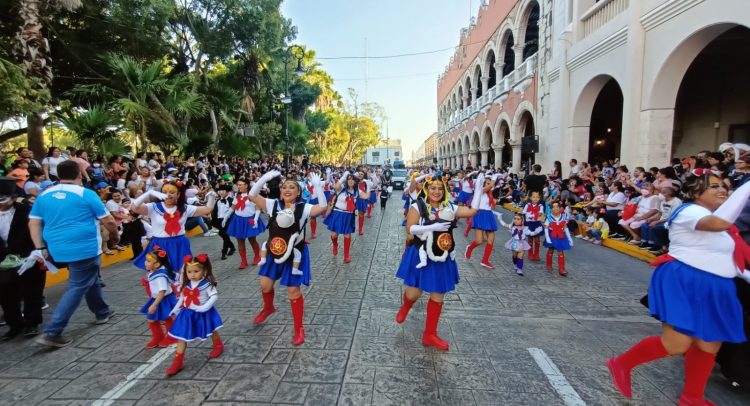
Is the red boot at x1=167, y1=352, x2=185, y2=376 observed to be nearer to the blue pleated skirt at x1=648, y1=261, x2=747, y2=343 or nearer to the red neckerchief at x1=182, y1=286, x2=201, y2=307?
the red neckerchief at x1=182, y1=286, x2=201, y2=307

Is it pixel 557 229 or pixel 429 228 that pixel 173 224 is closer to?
pixel 429 228

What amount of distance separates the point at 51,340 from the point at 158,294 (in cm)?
130

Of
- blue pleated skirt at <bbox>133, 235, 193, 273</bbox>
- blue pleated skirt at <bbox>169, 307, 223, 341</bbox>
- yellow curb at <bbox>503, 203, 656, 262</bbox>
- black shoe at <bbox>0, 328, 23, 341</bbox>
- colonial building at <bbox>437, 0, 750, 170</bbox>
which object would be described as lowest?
yellow curb at <bbox>503, 203, 656, 262</bbox>

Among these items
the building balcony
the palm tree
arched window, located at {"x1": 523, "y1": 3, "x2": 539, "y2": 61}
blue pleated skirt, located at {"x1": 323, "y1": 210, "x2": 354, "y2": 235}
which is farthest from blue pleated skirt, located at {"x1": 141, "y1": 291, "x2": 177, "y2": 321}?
arched window, located at {"x1": 523, "y1": 3, "x2": 539, "y2": 61}

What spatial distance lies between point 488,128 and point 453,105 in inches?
660

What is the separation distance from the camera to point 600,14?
43.2ft

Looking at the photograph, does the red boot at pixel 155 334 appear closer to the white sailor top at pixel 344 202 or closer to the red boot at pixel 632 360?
the red boot at pixel 632 360

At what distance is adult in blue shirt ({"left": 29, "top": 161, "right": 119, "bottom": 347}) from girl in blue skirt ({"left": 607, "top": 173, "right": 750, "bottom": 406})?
525cm

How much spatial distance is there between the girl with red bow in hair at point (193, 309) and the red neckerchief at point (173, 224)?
3.84ft

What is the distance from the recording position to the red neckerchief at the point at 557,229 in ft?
22.5

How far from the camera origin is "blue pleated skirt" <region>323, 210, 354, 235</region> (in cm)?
838

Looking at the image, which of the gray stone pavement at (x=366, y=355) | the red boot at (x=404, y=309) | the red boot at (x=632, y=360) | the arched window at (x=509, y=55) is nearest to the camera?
the red boot at (x=632, y=360)

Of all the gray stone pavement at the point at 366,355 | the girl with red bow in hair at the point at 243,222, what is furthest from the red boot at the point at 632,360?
the girl with red bow in hair at the point at 243,222

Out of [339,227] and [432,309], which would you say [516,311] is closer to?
[432,309]
